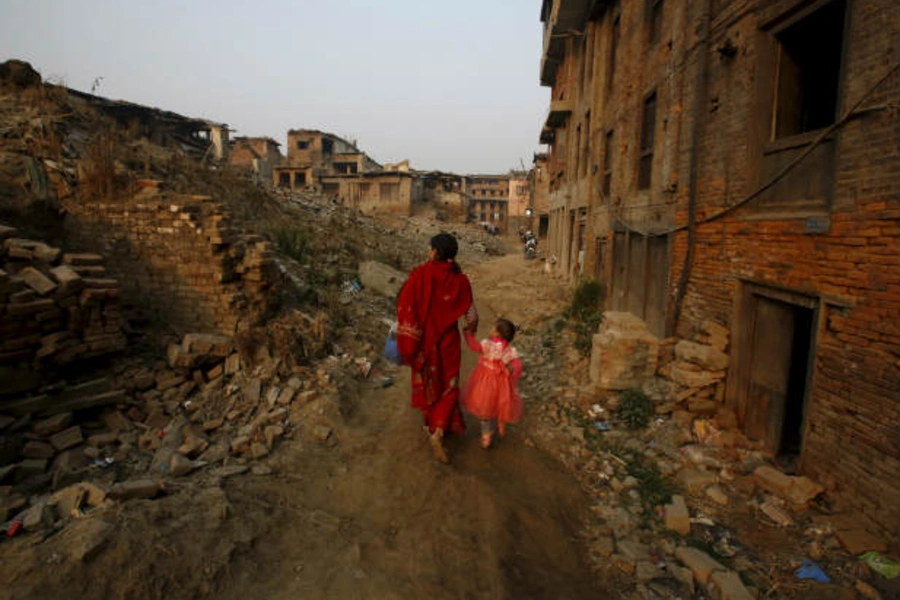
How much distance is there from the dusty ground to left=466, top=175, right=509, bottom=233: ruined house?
4532 cm

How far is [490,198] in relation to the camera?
163 ft

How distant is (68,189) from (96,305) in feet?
9.13

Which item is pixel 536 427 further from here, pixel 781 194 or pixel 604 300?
pixel 604 300

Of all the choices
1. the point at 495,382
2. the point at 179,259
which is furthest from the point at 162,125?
the point at 495,382

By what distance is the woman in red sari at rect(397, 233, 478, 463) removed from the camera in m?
4.11

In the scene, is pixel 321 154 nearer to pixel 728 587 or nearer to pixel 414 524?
pixel 414 524

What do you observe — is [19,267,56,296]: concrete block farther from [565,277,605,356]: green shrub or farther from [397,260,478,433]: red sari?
[565,277,605,356]: green shrub

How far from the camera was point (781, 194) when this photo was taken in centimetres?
456

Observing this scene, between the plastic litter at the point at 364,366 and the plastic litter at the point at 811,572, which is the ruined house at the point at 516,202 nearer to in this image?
the plastic litter at the point at 364,366

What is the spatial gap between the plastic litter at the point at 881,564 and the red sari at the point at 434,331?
10.1ft

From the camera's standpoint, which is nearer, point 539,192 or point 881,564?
point 881,564

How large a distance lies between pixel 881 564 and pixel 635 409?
2.55 m

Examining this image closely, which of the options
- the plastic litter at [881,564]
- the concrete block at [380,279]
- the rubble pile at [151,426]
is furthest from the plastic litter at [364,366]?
the plastic litter at [881,564]

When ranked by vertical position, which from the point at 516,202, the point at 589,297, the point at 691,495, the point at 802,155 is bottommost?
the point at 691,495
